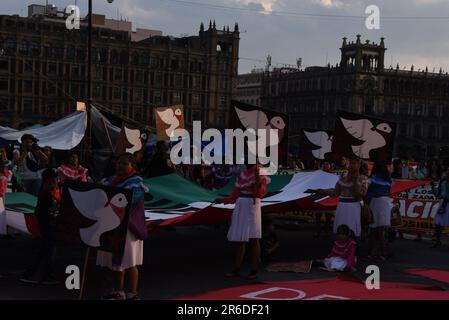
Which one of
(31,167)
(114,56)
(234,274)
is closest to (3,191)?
(31,167)

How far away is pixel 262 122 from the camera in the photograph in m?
11.6

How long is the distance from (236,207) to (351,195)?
2049mm

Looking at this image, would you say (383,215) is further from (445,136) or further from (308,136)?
(445,136)

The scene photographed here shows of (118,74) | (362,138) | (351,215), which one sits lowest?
(351,215)

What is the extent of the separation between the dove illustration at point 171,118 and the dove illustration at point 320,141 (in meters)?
3.54

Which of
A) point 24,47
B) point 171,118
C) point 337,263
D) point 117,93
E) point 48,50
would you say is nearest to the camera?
point 337,263

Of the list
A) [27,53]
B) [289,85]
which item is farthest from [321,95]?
[27,53]

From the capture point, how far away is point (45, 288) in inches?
353

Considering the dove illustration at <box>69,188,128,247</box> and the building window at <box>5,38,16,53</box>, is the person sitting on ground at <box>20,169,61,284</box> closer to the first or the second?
the dove illustration at <box>69,188,128,247</box>

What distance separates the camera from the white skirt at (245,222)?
9.81m

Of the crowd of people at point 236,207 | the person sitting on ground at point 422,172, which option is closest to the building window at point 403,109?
the person sitting on ground at point 422,172

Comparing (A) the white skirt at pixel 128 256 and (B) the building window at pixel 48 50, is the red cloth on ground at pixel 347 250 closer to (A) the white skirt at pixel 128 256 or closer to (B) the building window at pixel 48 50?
(A) the white skirt at pixel 128 256

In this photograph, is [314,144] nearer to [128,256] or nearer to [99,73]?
[128,256]
